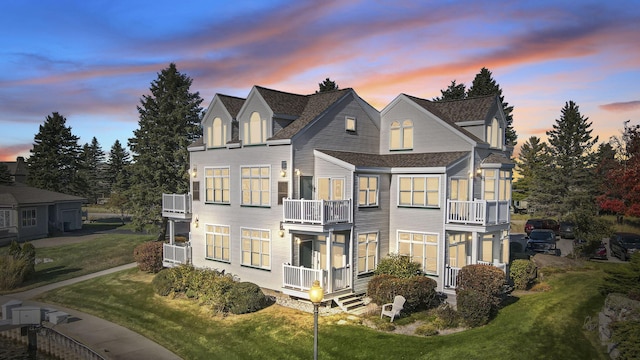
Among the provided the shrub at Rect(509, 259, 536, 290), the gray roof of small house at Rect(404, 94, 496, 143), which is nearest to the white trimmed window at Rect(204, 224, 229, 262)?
the gray roof of small house at Rect(404, 94, 496, 143)

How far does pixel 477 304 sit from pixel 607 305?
450 cm

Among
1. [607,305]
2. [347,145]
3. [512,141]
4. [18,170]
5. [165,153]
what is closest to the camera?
[607,305]

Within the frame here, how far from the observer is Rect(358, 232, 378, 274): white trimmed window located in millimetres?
23859

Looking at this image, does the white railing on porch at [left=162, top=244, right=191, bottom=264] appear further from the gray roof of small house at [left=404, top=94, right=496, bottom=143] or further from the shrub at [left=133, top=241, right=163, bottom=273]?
the gray roof of small house at [left=404, top=94, right=496, bottom=143]

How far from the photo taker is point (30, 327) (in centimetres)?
2217

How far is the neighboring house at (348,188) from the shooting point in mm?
23000

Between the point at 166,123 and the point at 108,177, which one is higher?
the point at 166,123

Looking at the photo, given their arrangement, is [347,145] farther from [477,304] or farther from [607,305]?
[607,305]

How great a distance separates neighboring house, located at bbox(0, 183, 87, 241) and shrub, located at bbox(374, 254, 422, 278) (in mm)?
39890

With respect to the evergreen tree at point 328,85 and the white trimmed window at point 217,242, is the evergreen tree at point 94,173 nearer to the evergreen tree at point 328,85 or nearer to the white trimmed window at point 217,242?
the evergreen tree at point 328,85

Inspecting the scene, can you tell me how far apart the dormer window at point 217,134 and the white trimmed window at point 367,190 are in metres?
9.02

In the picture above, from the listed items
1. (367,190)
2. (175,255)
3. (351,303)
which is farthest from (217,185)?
(351,303)

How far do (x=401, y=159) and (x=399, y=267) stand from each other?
250 inches

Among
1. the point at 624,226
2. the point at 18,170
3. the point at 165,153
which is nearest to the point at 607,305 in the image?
the point at 165,153
